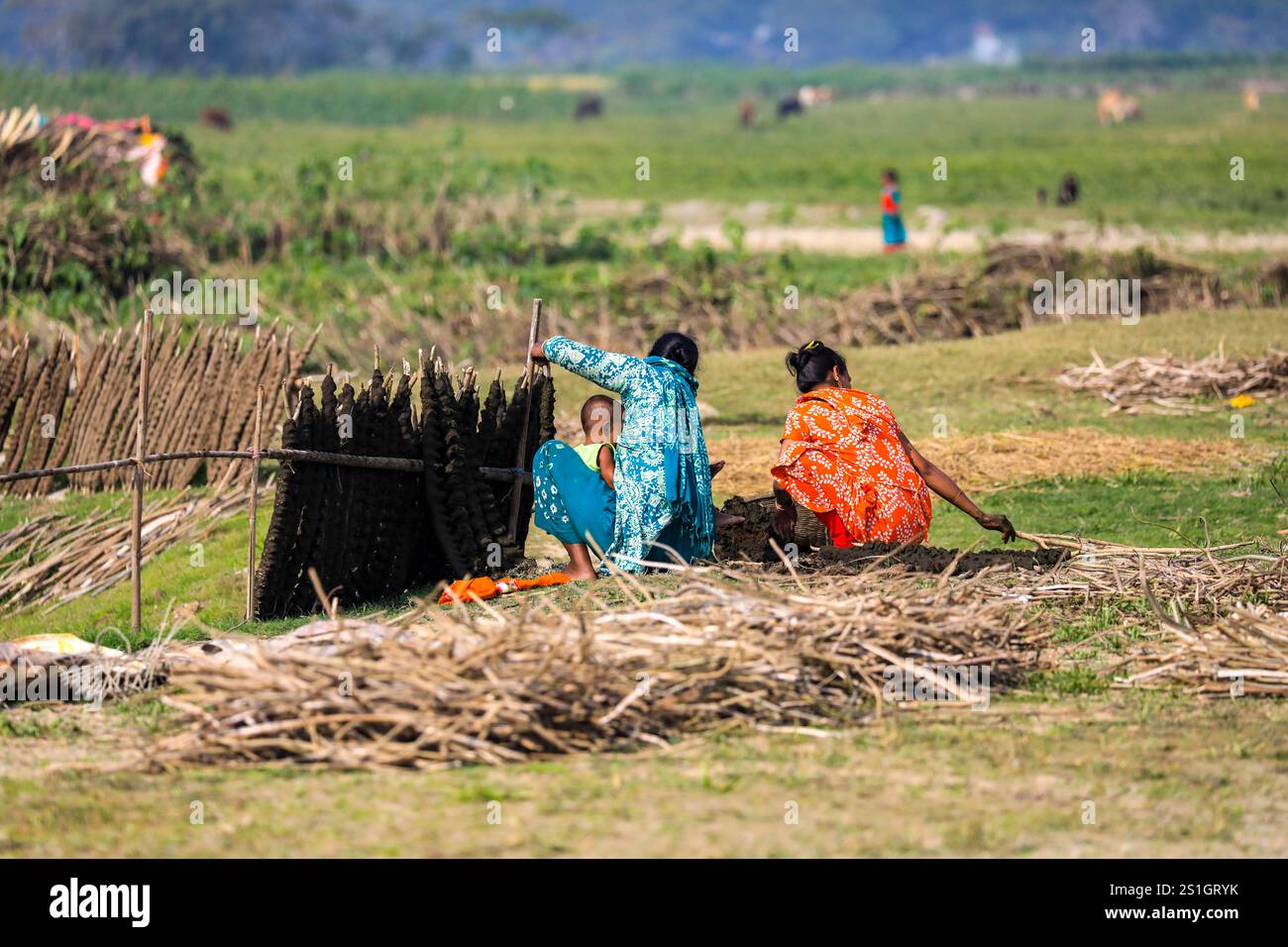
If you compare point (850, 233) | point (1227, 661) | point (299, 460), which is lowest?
point (1227, 661)

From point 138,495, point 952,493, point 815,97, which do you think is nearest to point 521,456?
point 138,495

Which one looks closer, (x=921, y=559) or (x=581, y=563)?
(x=921, y=559)

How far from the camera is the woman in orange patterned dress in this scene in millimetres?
6672

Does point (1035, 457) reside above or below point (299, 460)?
below

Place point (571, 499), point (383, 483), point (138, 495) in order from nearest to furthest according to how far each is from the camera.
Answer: point (571, 499) < point (138, 495) < point (383, 483)

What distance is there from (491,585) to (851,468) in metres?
1.50

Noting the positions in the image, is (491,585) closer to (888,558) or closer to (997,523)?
(888,558)

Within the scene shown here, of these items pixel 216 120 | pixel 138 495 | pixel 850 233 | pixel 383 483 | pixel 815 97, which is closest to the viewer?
pixel 138 495

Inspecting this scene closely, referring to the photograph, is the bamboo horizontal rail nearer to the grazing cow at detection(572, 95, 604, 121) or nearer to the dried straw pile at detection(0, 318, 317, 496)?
the dried straw pile at detection(0, 318, 317, 496)

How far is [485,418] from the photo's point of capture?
7.71 meters

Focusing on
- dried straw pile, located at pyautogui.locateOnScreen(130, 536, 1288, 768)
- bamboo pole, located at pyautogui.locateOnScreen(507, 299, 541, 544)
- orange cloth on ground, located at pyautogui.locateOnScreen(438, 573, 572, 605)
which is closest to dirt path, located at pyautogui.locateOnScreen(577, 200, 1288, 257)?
bamboo pole, located at pyautogui.locateOnScreen(507, 299, 541, 544)

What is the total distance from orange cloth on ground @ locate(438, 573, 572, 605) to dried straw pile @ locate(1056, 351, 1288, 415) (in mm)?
5495

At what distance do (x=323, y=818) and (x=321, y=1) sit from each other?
161001 millimetres

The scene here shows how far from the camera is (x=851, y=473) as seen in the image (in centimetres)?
668
